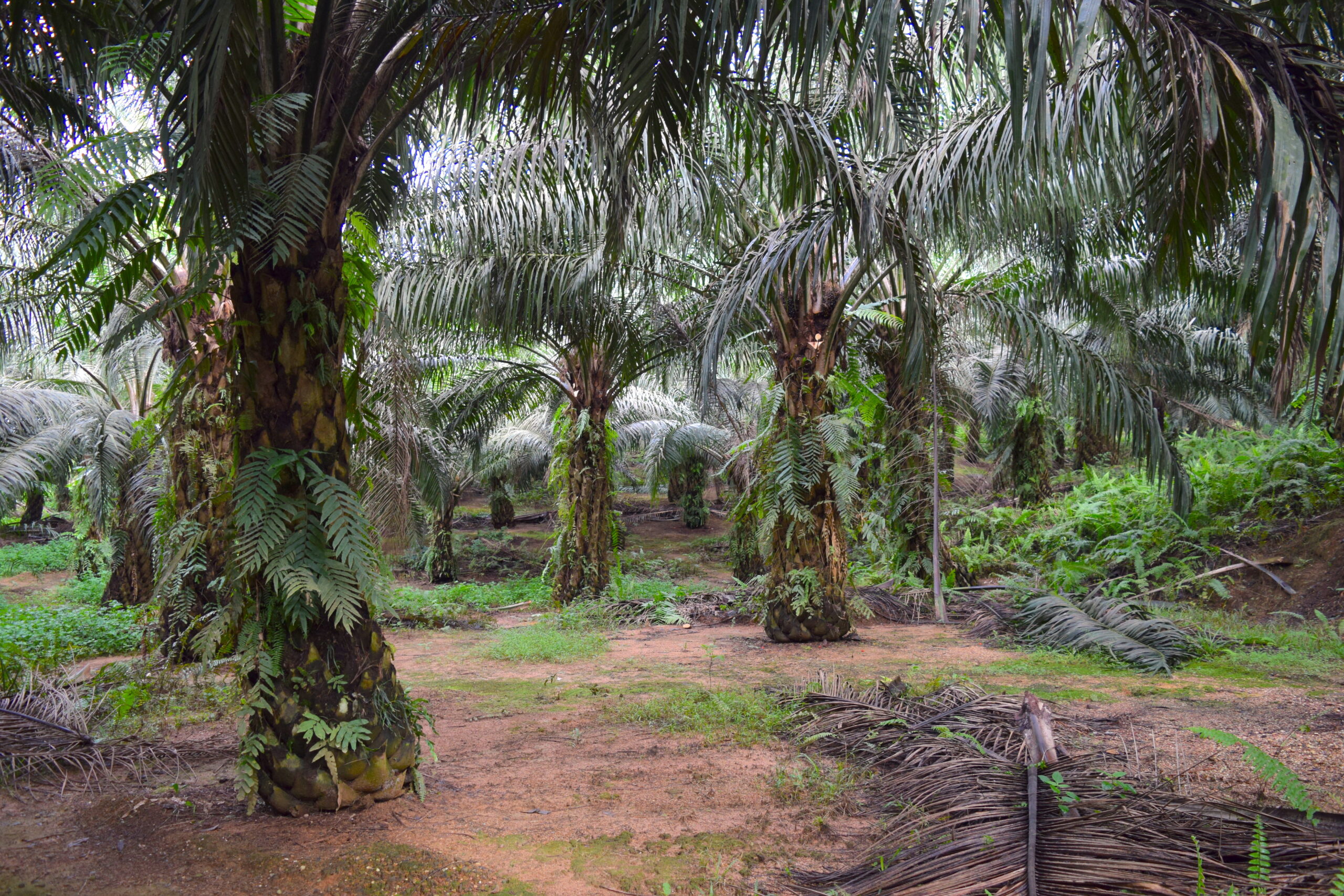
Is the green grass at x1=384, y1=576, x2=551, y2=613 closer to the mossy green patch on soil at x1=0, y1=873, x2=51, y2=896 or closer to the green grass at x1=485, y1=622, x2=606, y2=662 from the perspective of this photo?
the green grass at x1=485, y1=622, x2=606, y2=662

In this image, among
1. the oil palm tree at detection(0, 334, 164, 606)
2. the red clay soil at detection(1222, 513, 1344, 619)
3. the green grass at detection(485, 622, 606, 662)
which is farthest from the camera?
the oil palm tree at detection(0, 334, 164, 606)

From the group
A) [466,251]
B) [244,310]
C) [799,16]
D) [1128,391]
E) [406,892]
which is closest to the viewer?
[799,16]

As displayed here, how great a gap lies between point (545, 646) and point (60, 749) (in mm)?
4273

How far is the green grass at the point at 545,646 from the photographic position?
7.27m

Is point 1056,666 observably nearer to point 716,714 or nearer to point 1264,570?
point 716,714

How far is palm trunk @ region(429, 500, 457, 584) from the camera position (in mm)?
15164

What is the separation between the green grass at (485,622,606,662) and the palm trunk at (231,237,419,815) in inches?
151

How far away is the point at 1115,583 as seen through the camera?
900cm

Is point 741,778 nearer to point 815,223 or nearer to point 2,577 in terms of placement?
point 815,223

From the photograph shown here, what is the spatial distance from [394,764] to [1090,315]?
872 cm

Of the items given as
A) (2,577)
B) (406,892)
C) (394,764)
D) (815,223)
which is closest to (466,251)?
(815,223)

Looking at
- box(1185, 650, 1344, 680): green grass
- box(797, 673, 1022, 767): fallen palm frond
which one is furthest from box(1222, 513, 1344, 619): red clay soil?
box(797, 673, 1022, 767): fallen palm frond

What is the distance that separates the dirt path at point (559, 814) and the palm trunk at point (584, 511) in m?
5.36

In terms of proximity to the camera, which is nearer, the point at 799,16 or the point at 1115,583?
the point at 799,16
